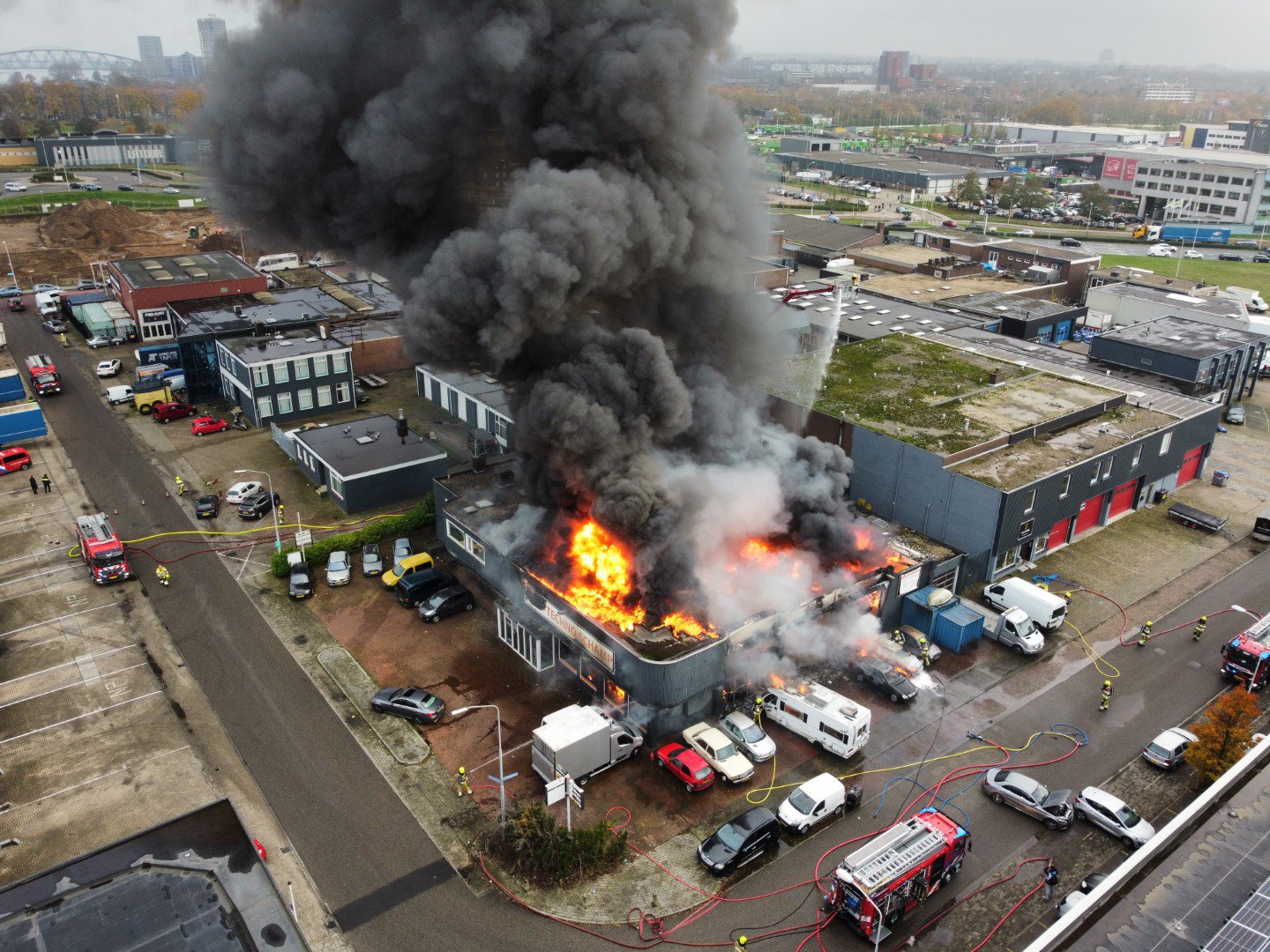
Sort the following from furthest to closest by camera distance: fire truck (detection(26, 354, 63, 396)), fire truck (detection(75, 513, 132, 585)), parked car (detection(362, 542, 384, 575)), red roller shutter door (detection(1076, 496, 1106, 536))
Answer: fire truck (detection(26, 354, 63, 396))
red roller shutter door (detection(1076, 496, 1106, 536))
parked car (detection(362, 542, 384, 575))
fire truck (detection(75, 513, 132, 585))

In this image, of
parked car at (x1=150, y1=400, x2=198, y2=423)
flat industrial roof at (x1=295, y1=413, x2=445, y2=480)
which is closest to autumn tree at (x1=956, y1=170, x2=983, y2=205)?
flat industrial roof at (x1=295, y1=413, x2=445, y2=480)

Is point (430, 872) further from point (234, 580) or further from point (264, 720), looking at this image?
point (234, 580)

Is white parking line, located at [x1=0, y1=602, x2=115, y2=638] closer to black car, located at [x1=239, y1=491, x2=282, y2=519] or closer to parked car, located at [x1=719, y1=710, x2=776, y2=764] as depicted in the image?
black car, located at [x1=239, y1=491, x2=282, y2=519]

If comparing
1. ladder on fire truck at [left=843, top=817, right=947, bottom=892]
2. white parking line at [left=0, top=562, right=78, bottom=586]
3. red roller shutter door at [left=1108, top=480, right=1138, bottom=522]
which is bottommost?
white parking line at [left=0, top=562, right=78, bottom=586]

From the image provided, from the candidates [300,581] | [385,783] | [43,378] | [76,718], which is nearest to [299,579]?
[300,581]

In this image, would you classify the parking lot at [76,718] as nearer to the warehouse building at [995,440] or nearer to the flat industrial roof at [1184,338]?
the warehouse building at [995,440]

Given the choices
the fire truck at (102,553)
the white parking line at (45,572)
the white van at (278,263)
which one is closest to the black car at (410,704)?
the fire truck at (102,553)
